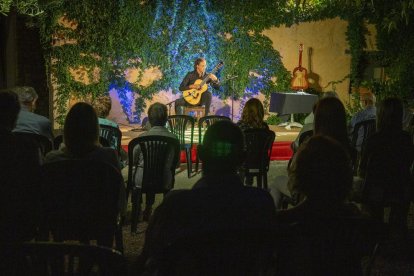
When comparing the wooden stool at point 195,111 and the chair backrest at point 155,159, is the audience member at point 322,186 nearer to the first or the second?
the chair backrest at point 155,159

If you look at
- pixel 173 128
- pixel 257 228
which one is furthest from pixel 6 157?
pixel 173 128

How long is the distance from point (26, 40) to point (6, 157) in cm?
909

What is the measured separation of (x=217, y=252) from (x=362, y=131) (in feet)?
14.9

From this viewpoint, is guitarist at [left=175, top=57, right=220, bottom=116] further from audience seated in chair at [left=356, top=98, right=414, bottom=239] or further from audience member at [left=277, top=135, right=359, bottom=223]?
audience member at [left=277, top=135, right=359, bottom=223]

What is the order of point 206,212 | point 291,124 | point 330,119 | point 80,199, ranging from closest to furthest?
point 206,212, point 80,199, point 330,119, point 291,124

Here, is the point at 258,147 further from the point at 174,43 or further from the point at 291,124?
the point at 174,43

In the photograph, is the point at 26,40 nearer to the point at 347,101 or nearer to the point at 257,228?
the point at 347,101

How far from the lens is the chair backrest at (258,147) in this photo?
5.89 metres

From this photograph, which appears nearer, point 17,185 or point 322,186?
point 322,186

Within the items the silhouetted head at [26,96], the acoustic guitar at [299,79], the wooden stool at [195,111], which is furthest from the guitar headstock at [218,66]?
the silhouetted head at [26,96]

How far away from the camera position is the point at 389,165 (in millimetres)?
4180

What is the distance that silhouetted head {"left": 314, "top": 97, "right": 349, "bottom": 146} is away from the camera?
A: 413cm

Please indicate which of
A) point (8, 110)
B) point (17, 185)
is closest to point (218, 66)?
point (8, 110)

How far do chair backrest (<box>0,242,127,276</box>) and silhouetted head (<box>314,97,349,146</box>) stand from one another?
2528 mm
